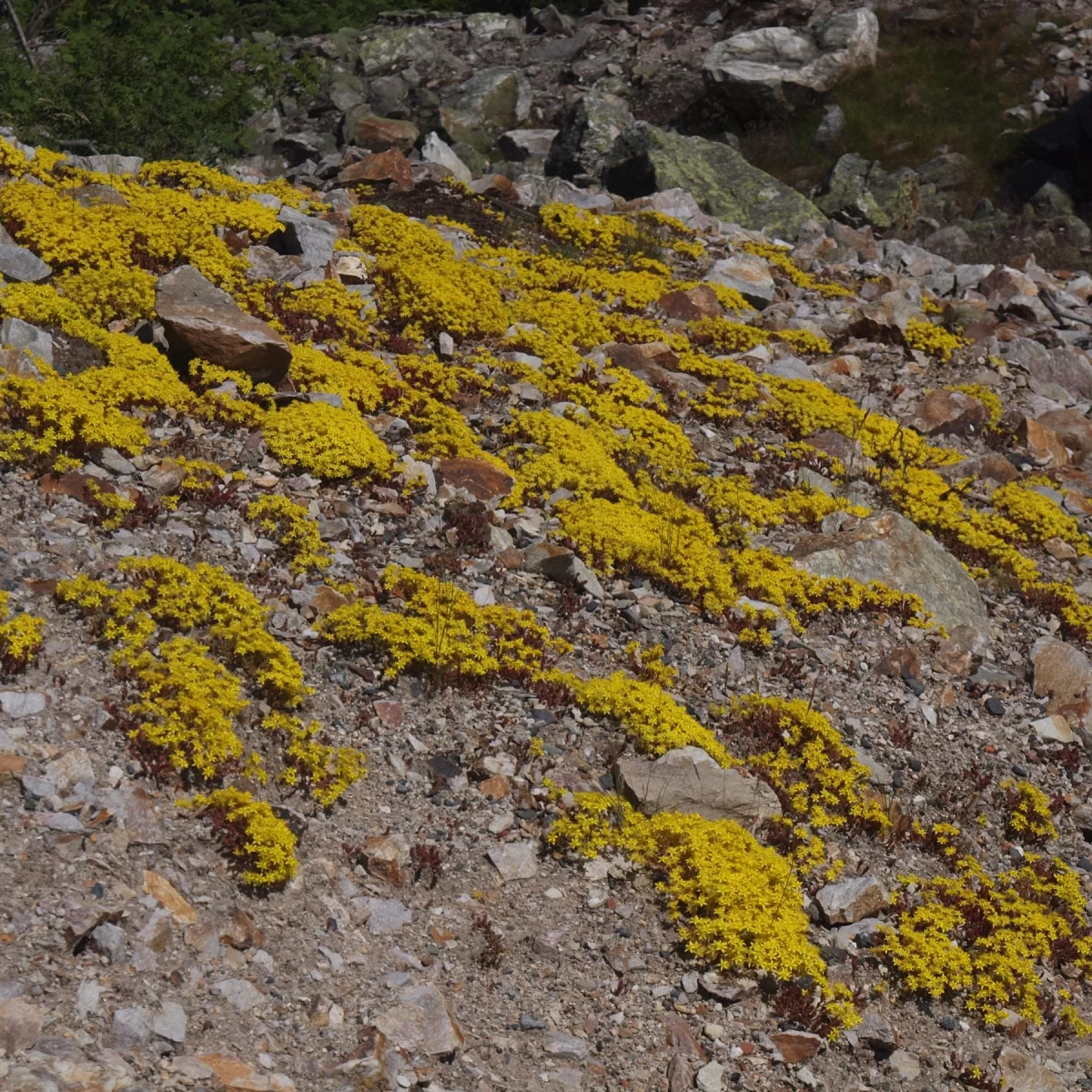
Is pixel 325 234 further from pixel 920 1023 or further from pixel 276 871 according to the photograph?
pixel 920 1023

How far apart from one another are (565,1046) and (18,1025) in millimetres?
2869

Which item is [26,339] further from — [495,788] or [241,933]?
[241,933]

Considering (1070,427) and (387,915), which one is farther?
(1070,427)

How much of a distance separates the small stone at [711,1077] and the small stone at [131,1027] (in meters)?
3.02

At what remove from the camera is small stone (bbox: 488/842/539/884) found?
700 centimetres

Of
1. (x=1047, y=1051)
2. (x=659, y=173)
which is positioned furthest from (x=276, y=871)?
(x=659, y=173)

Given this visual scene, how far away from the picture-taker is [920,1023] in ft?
22.7

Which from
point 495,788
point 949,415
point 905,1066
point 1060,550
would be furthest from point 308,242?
point 905,1066

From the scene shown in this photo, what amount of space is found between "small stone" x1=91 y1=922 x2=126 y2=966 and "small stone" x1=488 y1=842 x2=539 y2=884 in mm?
2455

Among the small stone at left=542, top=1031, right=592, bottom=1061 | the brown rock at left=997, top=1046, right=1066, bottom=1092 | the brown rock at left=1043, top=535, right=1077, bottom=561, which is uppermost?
the brown rock at left=1043, top=535, right=1077, bottom=561

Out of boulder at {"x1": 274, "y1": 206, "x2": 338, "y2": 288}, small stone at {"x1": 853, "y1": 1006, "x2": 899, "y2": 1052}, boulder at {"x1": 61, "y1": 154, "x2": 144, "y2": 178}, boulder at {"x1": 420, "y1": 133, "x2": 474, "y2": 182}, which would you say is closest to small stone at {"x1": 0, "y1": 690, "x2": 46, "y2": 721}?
small stone at {"x1": 853, "y1": 1006, "x2": 899, "y2": 1052}

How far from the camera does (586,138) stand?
76.1 feet

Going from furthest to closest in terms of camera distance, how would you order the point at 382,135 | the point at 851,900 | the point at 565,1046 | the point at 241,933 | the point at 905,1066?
1. the point at 382,135
2. the point at 851,900
3. the point at 905,1066
4. the point at 565,1046
5. the point at 241,933

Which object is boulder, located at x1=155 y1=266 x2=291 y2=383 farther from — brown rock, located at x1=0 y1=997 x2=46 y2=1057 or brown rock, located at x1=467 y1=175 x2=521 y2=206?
brown rock, located at x1=467 y1=175 x2=521 y2=206
